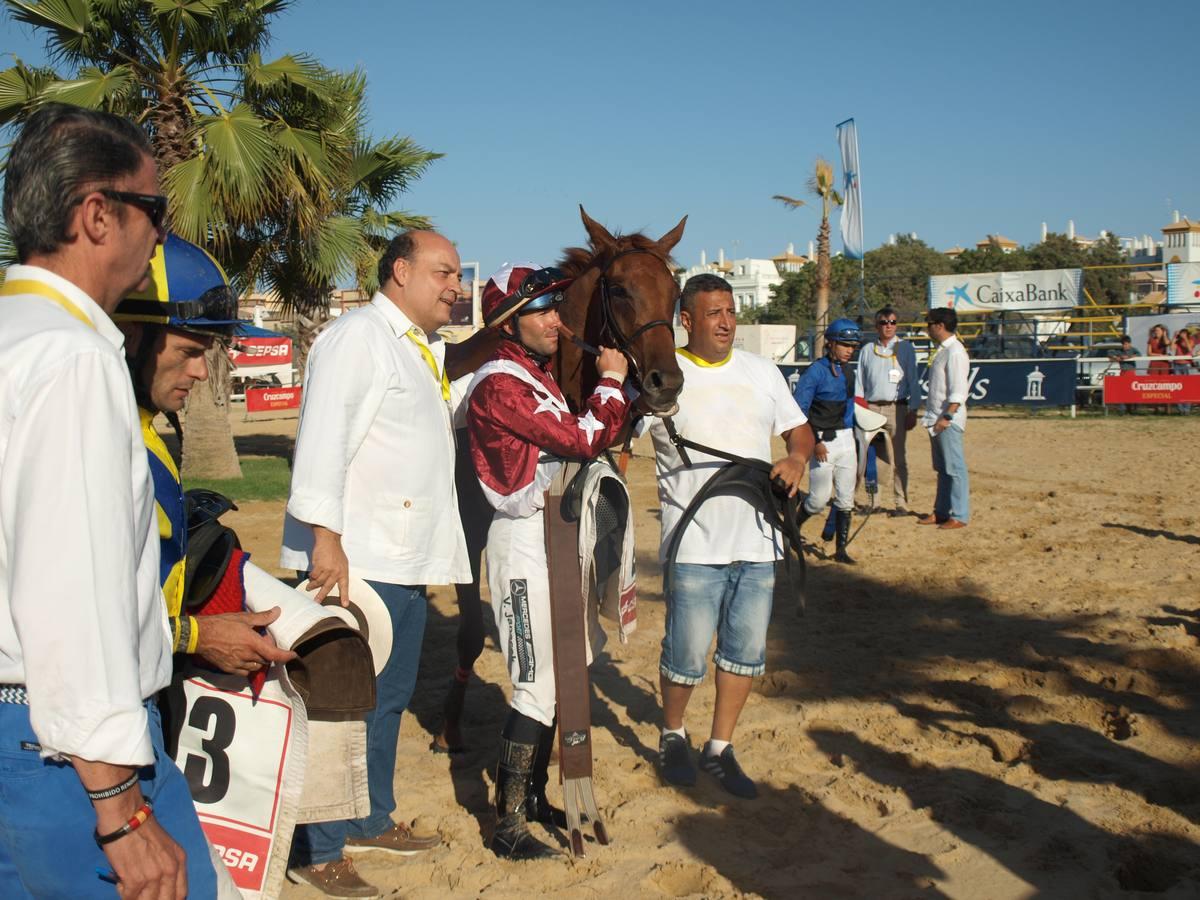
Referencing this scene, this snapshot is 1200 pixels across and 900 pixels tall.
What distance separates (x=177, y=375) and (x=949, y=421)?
885 cm

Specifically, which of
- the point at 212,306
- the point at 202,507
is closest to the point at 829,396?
the point at 202,507

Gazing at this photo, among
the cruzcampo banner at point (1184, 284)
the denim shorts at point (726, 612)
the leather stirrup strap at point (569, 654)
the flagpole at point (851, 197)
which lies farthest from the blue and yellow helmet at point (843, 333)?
the cruzcampo banner at point (1184, 284)

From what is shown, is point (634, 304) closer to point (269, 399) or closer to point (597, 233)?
point (597, 233)

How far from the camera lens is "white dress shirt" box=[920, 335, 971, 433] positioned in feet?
32.6

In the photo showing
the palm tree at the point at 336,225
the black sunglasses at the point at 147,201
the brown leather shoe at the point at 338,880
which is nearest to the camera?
the black sunglasses at the point at 147,201

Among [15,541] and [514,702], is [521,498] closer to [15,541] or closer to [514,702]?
[514,702]

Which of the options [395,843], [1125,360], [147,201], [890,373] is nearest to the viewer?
[147,201]

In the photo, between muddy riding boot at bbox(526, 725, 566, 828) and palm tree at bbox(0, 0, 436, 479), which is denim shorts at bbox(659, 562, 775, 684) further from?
palm tree at bbox(0, 0, 436, 479)

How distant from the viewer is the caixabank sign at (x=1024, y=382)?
2078 cm

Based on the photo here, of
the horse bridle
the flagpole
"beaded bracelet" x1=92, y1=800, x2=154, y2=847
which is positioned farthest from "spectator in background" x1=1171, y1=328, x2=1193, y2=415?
"beaded bracelet" x1=92, y1=800, x2=154, y2=847

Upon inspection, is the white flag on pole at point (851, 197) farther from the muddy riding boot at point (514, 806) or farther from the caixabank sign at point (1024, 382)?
the muddy riding boot at point (514, 806)

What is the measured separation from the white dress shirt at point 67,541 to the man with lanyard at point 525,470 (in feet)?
6.54

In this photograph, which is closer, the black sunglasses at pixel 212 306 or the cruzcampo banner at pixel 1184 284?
the black sunglasses at pixel 212 306

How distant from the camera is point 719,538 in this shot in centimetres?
434
